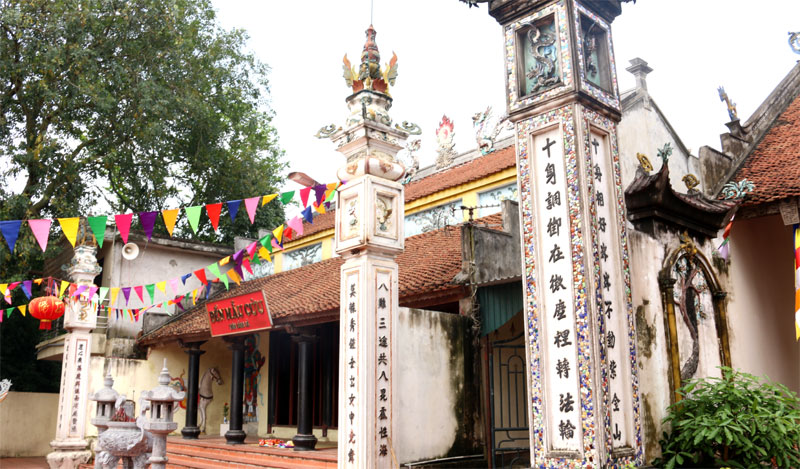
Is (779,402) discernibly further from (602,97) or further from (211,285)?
(211,285)

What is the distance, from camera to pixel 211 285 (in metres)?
15.5

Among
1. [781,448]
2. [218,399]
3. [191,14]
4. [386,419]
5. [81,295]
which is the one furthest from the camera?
[191,14]

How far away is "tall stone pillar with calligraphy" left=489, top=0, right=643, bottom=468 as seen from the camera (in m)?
4.81

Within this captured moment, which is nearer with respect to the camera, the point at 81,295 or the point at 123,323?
the point at 81,295

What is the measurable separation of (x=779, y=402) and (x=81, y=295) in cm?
1070

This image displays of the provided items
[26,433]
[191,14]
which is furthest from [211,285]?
[191,14]

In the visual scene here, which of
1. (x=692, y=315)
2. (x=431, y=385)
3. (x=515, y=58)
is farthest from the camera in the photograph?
(x=431, y=385)

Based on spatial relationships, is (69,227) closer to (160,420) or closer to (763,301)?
(160,420)

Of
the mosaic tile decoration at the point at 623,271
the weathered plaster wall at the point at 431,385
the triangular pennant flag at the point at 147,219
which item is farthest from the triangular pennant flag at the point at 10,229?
the mosaic tile decoration at the point at 623,271

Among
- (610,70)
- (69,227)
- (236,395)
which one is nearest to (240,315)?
(236,395)

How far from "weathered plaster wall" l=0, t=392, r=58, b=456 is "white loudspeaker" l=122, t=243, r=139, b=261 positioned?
4470 millimetres

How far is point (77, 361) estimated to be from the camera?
11742 mm

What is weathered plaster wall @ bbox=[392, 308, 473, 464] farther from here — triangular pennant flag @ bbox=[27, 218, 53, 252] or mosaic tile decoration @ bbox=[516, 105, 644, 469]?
triangular pennant flag @ bbox=[27, 218, 53, 252]

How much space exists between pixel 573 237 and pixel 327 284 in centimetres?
694
